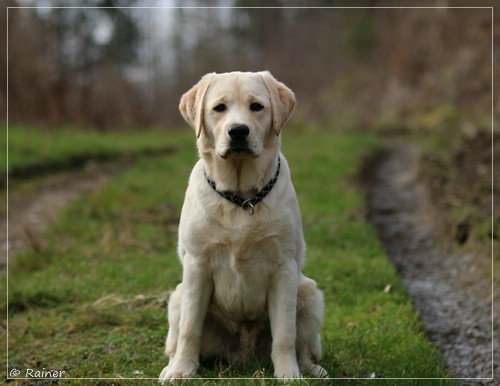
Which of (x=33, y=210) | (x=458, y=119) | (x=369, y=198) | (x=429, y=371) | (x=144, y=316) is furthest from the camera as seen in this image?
(x=458, y=119)

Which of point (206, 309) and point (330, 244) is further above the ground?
point (206, 309)

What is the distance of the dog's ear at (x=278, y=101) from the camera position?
386cm

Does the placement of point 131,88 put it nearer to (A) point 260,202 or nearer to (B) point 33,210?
(B) point 33,210

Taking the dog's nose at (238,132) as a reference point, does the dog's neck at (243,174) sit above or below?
below

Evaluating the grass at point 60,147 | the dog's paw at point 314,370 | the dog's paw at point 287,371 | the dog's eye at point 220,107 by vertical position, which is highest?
the dog's eye at point 220,107

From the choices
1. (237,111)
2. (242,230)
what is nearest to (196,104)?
(237,111)

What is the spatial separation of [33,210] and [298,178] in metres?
4.15

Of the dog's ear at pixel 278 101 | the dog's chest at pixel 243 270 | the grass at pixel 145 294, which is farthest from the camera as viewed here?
the grass at pixel 145 294

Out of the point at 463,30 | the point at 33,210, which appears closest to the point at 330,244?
the point at 33,210

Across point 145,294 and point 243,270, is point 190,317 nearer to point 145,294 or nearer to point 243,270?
point 243,270

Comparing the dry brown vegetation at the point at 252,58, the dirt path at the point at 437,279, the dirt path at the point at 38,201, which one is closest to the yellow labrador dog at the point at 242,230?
the dirt path at the point at 437,279

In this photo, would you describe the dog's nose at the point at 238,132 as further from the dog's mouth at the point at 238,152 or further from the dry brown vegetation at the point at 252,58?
the dry brown vegetation at the point at 252,58

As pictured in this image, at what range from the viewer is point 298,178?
1081 centimetres

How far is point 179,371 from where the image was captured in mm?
3850
